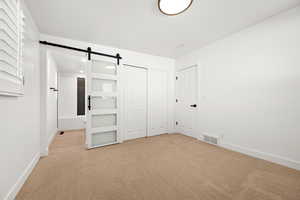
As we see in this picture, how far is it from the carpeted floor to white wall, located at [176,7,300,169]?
0.36 meters

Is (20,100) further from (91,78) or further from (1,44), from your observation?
(91,78)

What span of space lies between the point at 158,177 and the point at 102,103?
2.18 metres

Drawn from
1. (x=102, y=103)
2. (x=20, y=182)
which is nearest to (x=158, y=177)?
(x=20, y=182)

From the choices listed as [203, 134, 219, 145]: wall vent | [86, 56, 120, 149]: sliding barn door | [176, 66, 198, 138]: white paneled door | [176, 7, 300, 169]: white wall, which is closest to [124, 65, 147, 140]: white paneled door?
[86, 56, 120, 149]: sliding barn door

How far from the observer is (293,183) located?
155cm

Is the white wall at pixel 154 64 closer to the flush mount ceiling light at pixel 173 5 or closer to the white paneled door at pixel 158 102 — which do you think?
the white paneled door at pixel 158 102

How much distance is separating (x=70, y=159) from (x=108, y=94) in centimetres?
159

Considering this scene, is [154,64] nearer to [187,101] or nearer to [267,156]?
[187,101]

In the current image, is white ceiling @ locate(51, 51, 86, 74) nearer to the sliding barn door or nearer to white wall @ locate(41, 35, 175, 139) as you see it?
white wall @ locate(41, 35, 175, 139)

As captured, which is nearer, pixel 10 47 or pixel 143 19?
pixel 10 47

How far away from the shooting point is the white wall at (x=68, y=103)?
4426 millimetres

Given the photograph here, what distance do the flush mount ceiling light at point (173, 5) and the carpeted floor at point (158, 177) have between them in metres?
2.48

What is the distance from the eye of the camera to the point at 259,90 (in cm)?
229

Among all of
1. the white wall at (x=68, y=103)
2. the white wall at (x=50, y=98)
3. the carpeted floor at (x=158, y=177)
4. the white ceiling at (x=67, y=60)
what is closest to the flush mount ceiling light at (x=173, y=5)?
the white ceiling at (x=67, y=60)
